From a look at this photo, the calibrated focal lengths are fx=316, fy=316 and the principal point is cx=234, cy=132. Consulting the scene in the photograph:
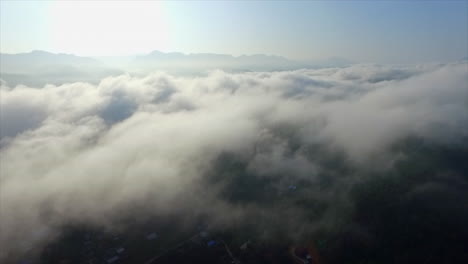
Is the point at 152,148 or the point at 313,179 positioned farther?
the point at 152,148

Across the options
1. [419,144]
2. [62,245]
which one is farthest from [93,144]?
[419,144]

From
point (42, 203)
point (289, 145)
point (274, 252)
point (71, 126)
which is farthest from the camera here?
point (71, 126)

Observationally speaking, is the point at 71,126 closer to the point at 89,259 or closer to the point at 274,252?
the point at 89,259

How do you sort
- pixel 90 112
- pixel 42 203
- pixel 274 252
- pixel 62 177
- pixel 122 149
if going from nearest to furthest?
1. pixel 274 252
2. pixel 42 203
3. pixel 62 177
4. pixel 122 149
5. pixel 90 112

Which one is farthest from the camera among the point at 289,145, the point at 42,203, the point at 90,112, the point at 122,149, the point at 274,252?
the point at 90,112

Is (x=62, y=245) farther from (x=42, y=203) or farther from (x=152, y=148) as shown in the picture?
(x=152, y=148)

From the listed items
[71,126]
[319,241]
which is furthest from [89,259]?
[71,126]

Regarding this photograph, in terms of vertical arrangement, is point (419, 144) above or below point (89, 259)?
above

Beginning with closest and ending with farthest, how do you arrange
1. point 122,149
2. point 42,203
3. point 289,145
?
point 42,203 → point 122,149 → point 289,145

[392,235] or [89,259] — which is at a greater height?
[392,235]
